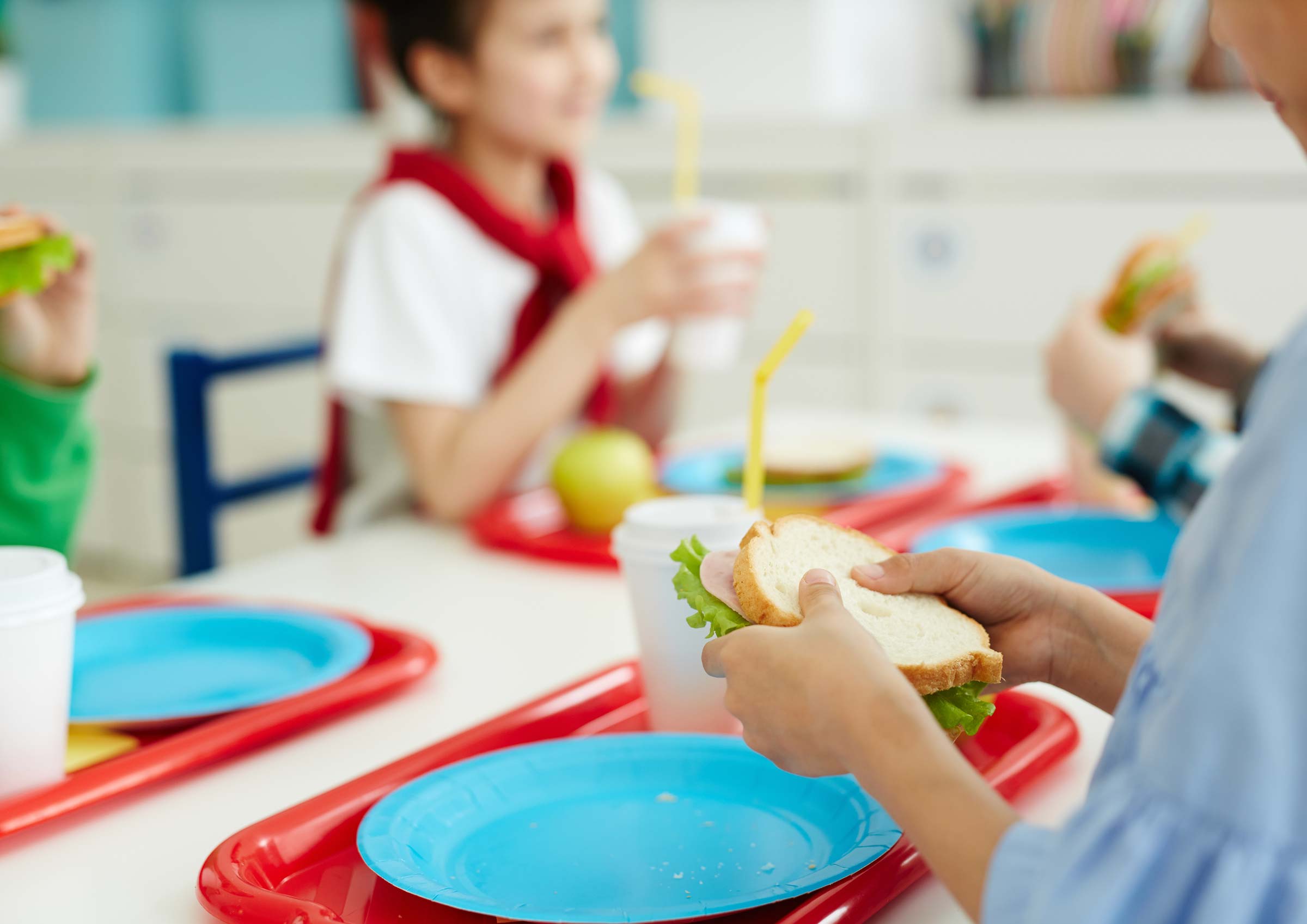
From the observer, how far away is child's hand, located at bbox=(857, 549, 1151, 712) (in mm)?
600

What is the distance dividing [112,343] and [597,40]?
2.42 m

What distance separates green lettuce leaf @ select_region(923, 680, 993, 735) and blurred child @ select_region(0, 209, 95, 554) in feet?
2.57

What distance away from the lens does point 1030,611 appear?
609mm

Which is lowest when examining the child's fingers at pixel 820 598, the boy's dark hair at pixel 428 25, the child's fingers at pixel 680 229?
the child's fingers at pixel 820 598

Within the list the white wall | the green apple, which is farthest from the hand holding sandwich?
the white wall

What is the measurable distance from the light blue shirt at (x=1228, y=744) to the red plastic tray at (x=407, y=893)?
147mm

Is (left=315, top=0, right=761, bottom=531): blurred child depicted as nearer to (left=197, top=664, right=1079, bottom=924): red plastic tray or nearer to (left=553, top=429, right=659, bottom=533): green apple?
(left=553, top=429, right=659, bottom=533): green apple

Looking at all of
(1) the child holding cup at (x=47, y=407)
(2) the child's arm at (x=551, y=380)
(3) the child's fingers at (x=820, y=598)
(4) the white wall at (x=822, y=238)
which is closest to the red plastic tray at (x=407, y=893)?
(3) the child's fingers at (x=820, y=598)

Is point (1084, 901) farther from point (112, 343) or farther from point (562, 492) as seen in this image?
point (112, 343)

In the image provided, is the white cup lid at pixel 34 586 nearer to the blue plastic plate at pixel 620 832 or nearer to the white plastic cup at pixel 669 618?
the blue plastic plate at pixel 620 832

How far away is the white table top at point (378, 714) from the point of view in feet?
1.96

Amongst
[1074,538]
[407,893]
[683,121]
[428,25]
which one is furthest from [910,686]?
[683,121]

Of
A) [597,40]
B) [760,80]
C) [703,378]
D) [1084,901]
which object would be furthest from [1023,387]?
[1084,901]

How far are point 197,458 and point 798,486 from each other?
0.64 metres
